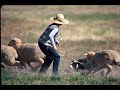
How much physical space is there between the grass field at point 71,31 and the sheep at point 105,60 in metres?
0.44

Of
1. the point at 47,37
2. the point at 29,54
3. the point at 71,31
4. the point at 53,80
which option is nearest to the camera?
the point at 53,80

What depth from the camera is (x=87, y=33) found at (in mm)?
21328

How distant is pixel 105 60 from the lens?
13.6 m

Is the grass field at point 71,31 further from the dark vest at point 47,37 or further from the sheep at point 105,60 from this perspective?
the dark vest at point 47,37

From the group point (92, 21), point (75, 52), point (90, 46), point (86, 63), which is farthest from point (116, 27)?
point (86, 63)

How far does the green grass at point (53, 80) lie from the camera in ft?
41.9

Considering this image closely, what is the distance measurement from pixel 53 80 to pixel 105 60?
130 centimetres

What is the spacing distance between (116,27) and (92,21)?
4.35 ft

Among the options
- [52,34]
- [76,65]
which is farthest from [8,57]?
[76,65]

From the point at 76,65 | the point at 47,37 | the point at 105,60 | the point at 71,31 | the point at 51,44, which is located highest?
the point at 47,37

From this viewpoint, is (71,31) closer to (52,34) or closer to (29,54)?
(29,54)

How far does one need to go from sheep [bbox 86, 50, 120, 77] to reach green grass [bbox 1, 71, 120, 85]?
44cm
